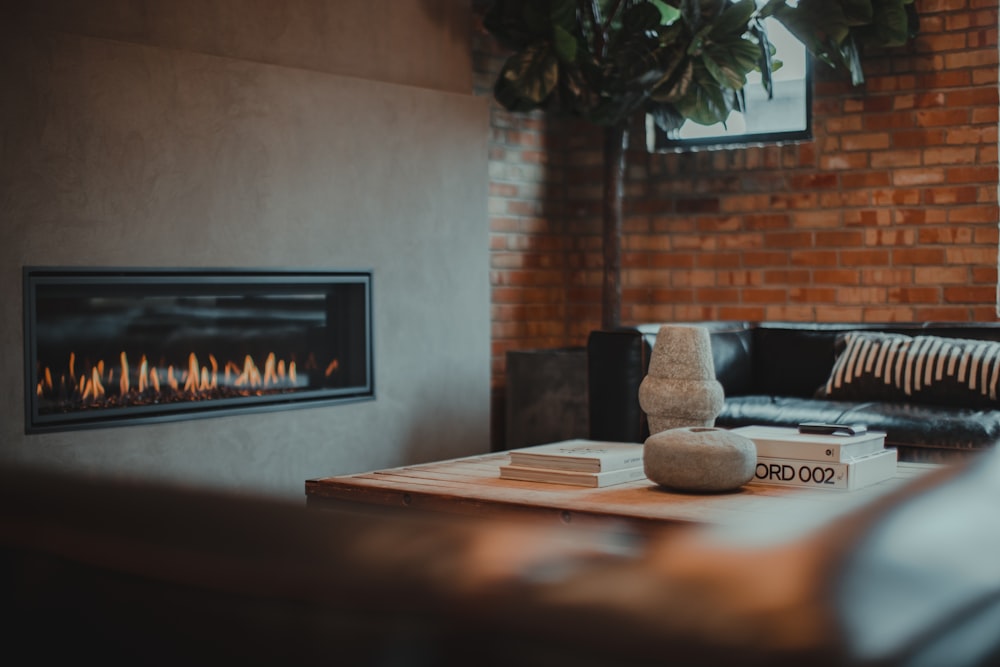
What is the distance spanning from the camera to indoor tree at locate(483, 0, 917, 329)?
4.49m

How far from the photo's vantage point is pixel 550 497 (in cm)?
236

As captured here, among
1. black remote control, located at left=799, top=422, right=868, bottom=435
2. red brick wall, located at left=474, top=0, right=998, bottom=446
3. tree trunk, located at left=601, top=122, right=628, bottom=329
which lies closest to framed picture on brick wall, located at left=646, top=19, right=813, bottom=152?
red brick wall, located at left=474, top=0, right=998, bottom=446

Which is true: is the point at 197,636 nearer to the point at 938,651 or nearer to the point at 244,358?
the point at 938,651

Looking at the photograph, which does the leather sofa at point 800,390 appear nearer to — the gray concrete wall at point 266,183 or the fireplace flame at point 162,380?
the gray concrete wall at point 266,183

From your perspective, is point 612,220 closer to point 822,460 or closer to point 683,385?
point 683,385

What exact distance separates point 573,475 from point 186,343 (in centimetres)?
182

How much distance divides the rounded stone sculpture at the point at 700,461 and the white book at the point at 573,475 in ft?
0.47

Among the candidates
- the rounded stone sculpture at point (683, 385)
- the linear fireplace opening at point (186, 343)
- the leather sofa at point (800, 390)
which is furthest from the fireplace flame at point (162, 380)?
the rounded stone sculpture at point (683, 385)

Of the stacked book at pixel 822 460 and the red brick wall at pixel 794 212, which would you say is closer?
the stacked book at pixel 822 460

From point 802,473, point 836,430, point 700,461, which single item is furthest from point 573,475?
point 836,430

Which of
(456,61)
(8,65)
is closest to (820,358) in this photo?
(456,61)

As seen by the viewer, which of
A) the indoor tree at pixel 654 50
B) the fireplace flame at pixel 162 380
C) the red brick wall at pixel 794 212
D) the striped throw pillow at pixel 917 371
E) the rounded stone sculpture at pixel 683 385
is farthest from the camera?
the red brick wall at pixel 794 212

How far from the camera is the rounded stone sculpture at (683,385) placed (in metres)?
2.71

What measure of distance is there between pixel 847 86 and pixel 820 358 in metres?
1.26
